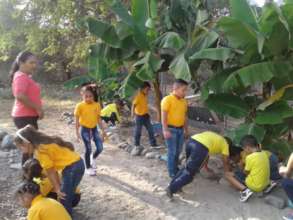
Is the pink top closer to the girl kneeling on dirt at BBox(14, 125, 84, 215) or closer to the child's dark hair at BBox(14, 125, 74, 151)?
the girl kneeling on dirt at BBox(14, 125, 84, 215)

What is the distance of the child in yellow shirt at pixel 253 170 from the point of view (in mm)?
5215

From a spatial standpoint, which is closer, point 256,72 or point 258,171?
point 258,171

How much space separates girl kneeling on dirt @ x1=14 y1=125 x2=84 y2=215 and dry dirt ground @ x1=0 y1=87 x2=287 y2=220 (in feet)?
1.90

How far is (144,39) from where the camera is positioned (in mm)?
6969

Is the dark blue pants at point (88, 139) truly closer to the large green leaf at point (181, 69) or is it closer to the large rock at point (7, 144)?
the large green leaf at point (181, 69)

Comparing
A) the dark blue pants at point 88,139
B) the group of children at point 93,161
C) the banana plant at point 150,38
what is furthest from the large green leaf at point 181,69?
the dark blue pants at point 88,139

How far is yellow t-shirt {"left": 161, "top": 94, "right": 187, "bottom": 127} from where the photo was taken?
5863 millimetres

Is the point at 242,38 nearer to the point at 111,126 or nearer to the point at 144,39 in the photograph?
the point at 144,39

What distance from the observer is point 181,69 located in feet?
19.4

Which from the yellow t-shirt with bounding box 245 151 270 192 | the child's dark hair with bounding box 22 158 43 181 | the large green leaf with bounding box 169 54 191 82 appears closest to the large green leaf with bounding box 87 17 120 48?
the large green leaf with bounding box 169 54 191 82

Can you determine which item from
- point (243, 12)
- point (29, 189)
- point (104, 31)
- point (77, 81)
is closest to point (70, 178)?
point (29, 189)

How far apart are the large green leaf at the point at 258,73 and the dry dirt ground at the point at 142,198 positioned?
1487mm

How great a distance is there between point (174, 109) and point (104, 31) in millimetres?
1901

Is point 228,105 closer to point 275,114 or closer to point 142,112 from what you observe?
point 275,114
